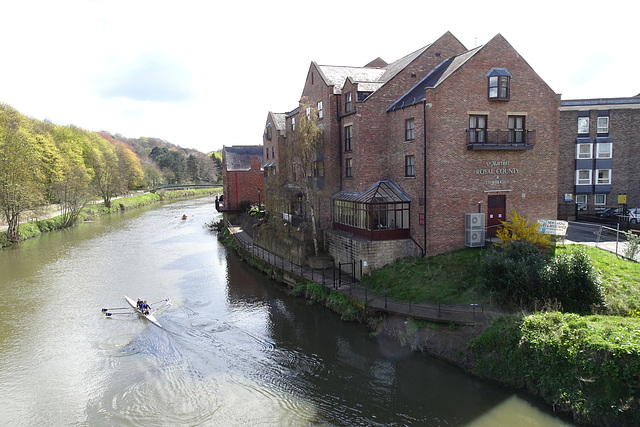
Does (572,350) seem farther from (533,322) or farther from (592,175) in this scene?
(592,175)

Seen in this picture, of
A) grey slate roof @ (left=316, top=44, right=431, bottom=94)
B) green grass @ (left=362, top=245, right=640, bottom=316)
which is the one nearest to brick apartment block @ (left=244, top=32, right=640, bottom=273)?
grey slate roof @ (left=316, top=44, right=431, bottom=94)

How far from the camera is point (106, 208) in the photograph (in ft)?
219

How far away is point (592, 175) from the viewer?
31.0 m

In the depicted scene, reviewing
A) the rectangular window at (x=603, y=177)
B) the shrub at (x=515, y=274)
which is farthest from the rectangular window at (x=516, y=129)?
the rectangular window at (x=603, y=177)

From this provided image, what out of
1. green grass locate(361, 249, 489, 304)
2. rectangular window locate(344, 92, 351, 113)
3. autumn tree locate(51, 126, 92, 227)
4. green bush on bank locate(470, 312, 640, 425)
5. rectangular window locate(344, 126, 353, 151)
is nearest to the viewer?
green bush on bank locate(470, 312, 640, 425)

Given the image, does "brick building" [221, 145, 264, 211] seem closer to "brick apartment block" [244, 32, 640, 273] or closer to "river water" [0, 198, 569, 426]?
"river water" [0, 198, 569, 426]

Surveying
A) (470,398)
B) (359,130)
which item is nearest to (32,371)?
(470,398)

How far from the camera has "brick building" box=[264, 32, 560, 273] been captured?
69.0 feet

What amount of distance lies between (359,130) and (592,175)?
60.1ft

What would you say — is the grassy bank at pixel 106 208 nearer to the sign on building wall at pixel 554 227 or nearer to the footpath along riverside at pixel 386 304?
the footpath along riverside at pixel 386 304

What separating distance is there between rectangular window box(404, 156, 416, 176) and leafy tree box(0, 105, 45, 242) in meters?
35.0

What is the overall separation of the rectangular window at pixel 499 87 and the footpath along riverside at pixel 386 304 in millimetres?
10716

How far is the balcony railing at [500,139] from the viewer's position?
69.5 ft

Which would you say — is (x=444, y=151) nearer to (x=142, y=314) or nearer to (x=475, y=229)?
(x=475, y=229)
